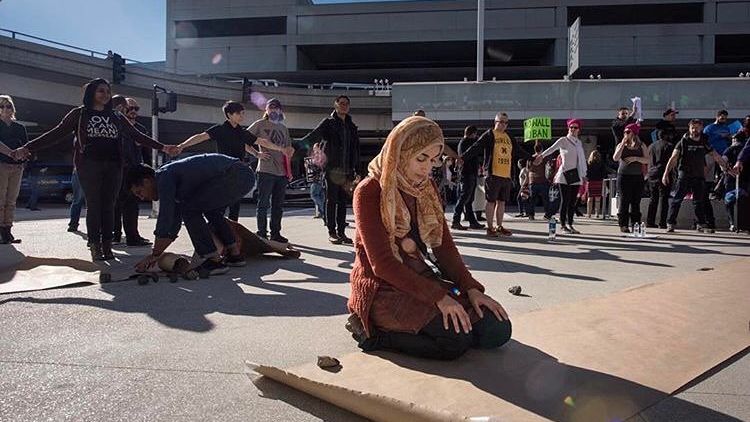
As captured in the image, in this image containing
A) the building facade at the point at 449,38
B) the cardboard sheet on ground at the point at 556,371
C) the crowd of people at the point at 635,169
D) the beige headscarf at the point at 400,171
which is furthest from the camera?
the building facade at the point at 449,38

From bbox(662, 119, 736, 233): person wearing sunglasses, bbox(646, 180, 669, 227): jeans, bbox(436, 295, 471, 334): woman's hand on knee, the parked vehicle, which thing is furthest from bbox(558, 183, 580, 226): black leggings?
the parked vehicle

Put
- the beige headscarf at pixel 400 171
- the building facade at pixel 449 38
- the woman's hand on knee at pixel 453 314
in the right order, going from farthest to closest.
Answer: the building facade at pixel 449 38 < the beige headscarf at pixel 400 171 < the woman's hand on knee at pixel 453 314

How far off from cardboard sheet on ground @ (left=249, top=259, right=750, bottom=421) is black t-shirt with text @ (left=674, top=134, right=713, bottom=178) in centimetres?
604

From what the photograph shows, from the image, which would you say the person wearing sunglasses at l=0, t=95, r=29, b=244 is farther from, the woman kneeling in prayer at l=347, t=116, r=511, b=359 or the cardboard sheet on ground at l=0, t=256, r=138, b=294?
the woman kneeling in prayer at l=347, t=116, r=511, b=359

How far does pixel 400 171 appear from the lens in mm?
2686

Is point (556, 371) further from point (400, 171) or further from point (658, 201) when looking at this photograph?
point (658, 201)

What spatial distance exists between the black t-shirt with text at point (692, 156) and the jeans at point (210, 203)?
701 cm

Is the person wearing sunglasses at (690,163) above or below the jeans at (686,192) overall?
above

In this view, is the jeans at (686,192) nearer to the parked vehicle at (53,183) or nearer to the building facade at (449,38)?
the parked vehicle at (53,183)

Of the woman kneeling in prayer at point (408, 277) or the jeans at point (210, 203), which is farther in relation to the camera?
the jeans at point (210, 203)

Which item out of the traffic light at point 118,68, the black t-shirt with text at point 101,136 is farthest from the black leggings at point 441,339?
the traffic light at point 118,68

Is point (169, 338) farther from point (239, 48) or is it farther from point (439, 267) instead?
point (239, 48)

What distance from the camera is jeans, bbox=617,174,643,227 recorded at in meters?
Result: 8.51

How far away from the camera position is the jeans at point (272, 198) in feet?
22.6
